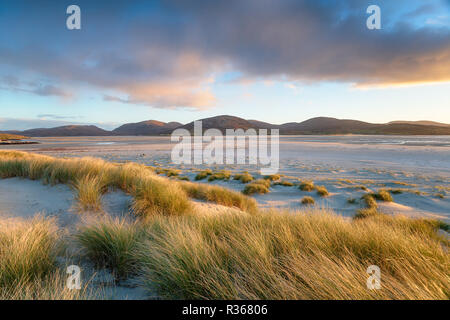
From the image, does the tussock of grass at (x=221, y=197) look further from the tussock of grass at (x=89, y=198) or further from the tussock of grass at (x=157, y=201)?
the tussock of grass at (x=89, y=198)

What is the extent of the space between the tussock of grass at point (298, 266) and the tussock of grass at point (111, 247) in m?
0.18

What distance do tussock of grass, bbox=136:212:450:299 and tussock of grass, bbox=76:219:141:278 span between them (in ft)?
0.57

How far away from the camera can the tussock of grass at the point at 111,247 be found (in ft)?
8.84

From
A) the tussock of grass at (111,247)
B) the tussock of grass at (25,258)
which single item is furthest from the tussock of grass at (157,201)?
the tussock of grass at (25,258)

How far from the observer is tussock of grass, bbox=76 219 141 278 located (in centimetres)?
269

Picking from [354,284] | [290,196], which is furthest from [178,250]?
[290,196]

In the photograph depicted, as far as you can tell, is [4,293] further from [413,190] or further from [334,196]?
[413,190]

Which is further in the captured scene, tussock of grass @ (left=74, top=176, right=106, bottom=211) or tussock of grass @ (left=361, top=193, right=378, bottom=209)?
tussock of grass @ (left=361, top=193, right=378, bottom=209)

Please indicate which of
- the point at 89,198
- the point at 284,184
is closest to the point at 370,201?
the point at 284,184

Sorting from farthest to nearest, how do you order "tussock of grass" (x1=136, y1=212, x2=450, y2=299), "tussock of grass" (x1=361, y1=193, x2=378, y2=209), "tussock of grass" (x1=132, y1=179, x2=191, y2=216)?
"tussock of grass" (x1=361, y1=193, x2=378, y2=209), "tussock of grass" (x1=132, y1=179, x2=191, y2=216), "tussock of grass" (x1=136, y1=212, x2=450, y2=299)

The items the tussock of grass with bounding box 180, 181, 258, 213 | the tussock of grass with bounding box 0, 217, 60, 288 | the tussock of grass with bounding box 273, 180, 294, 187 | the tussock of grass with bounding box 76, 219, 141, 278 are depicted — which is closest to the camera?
the tussock of grass with bounding box 0, 217, 60, 288

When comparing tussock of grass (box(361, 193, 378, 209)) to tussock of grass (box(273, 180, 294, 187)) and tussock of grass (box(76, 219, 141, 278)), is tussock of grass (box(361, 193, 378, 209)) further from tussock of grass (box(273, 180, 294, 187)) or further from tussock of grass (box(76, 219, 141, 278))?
tussock of grass (box(76, 219, 141, 278))

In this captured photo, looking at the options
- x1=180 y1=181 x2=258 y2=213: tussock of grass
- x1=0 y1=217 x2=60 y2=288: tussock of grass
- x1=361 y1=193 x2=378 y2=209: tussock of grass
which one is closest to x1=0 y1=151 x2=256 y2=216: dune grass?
Result: x1=180 y1=181 x2=258 y2=213: tussock of grass
